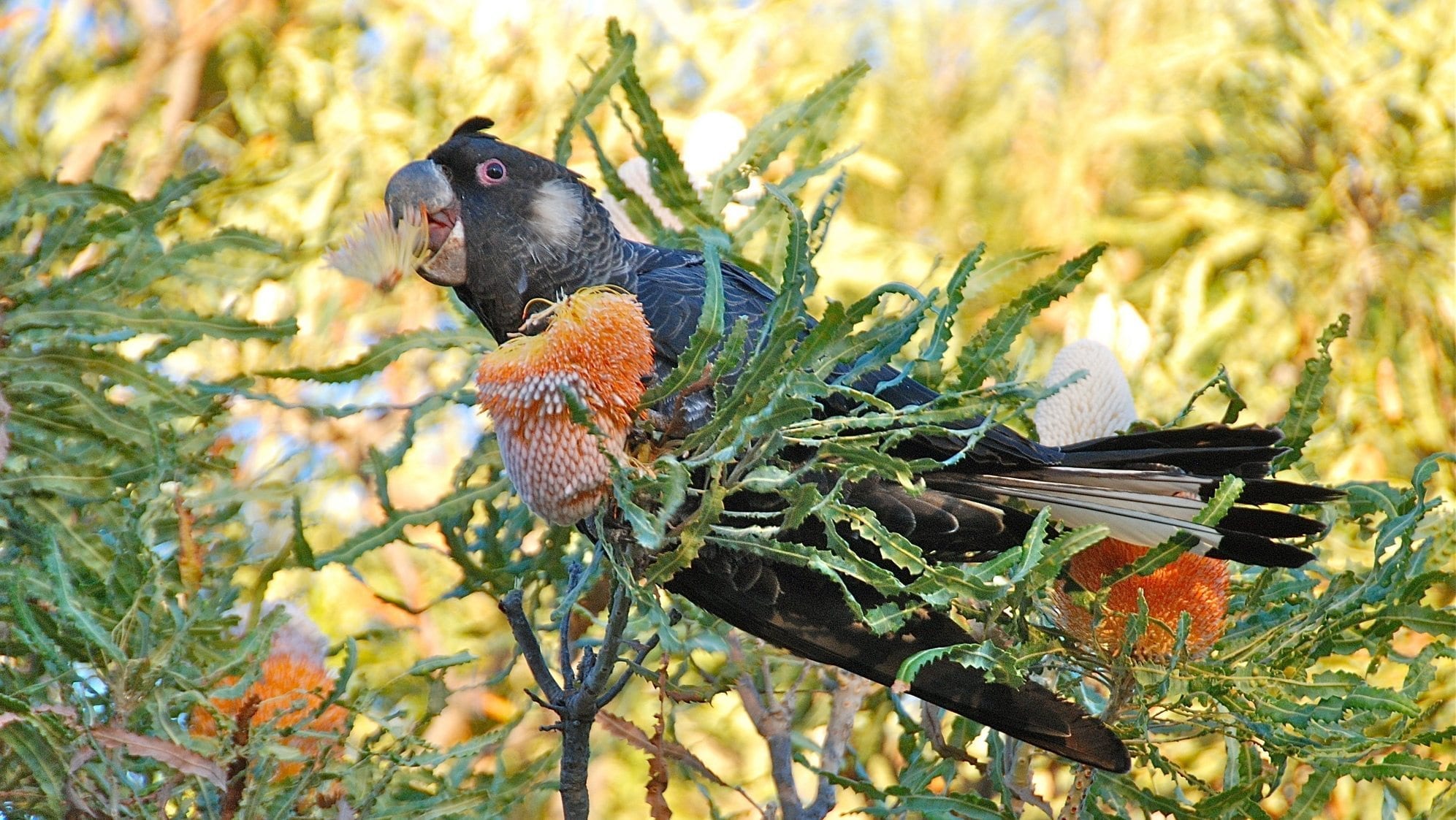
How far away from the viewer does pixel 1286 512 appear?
2.12 m

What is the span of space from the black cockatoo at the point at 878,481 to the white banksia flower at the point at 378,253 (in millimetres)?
275

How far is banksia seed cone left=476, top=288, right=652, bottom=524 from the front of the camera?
6.13 ft

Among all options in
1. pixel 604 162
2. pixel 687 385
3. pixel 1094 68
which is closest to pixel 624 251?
pixel 604 162

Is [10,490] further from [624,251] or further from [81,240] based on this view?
[624,251]

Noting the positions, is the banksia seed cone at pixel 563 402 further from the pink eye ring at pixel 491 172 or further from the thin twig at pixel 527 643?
the pink eye ring at pixel 491 172

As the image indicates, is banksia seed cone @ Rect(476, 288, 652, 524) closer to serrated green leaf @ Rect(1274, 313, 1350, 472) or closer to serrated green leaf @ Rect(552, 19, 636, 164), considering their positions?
serrated green leaf @ Rect(552, 19, 636, 164)

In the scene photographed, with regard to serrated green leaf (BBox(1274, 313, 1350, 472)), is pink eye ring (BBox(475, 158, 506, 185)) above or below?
above

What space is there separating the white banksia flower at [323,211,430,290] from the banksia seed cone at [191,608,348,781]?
0.66 m

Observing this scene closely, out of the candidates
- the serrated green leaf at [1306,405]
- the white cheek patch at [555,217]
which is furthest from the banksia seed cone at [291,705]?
the serrated green leaf at [1306,405]

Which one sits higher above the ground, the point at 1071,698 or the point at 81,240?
the point at 81,240

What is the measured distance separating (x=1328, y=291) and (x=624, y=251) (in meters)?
2.72

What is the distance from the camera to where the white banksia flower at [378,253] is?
80.6 inches

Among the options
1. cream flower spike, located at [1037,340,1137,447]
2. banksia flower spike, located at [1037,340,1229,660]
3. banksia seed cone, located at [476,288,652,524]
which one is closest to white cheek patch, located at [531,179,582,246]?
banksia seed cone, located at [476,288,652,524]

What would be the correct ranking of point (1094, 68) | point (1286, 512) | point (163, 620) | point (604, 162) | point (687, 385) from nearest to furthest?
point (687, 385)
point (1286, 512)
point (163, 620)
point (604, 162)
point (1094, 68)
